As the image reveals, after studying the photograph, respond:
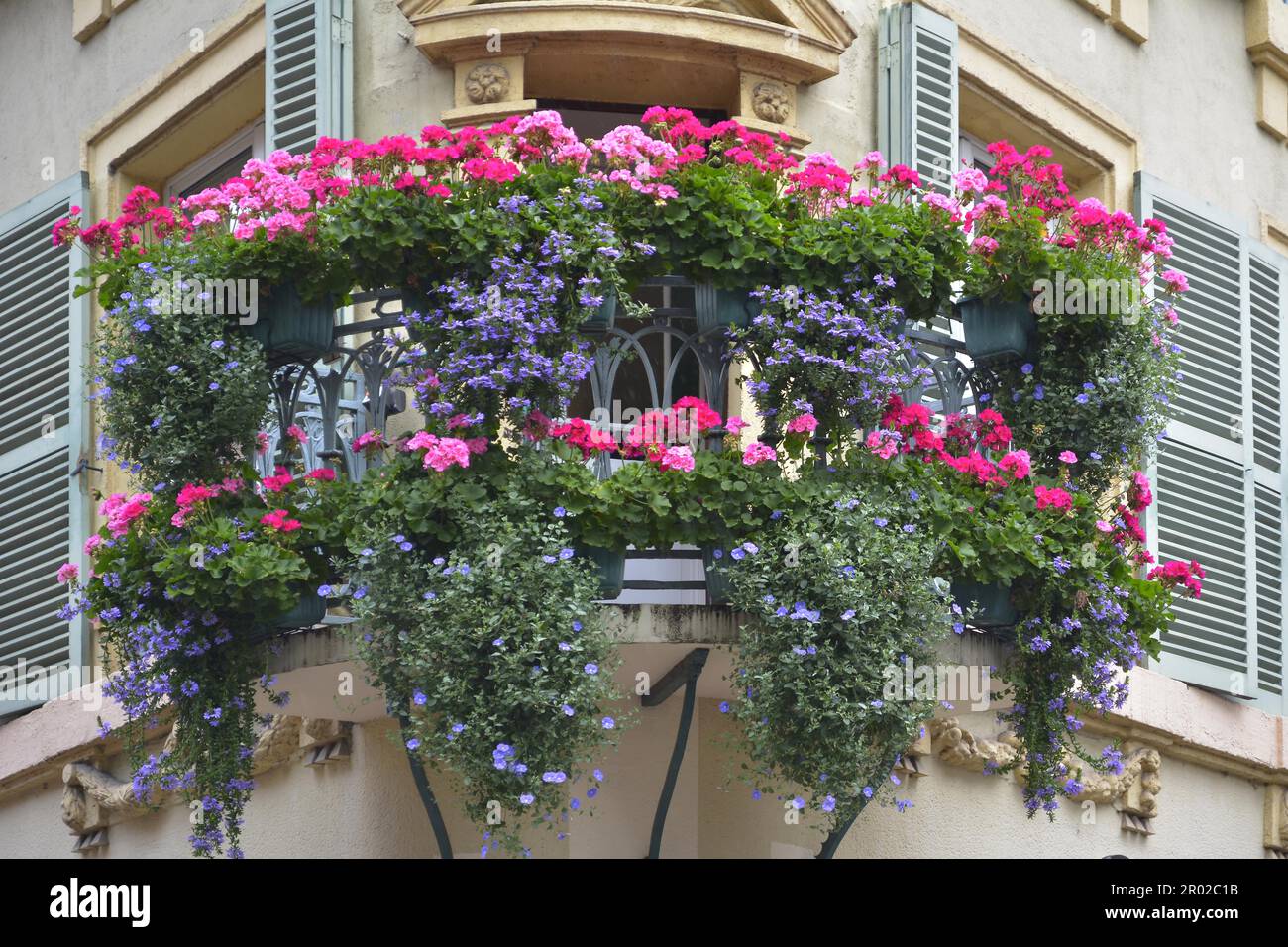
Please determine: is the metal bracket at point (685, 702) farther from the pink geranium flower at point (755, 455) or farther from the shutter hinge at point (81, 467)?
the shutter hinge at point (81, 467)

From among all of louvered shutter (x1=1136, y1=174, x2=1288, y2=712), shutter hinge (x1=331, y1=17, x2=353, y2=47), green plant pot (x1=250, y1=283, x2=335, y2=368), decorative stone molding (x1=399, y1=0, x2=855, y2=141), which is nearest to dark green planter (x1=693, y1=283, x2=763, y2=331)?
green plant pot (x1=250, y1=283, x2=335, y2=368)

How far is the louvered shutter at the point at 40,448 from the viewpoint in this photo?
1122 cm

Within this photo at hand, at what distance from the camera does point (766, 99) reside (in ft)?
33.7

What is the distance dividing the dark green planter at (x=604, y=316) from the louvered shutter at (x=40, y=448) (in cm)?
339

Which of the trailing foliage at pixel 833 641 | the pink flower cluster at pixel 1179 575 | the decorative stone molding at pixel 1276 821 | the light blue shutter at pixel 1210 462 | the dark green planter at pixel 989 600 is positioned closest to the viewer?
the trailing foliage at pixel 833 641

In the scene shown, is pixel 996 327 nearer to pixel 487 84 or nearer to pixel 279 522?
pixel 487 84

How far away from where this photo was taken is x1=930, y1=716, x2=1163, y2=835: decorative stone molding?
10.2m

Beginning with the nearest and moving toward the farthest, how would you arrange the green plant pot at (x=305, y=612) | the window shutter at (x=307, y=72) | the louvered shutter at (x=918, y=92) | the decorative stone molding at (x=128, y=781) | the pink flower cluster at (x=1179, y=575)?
the green plant pot at (x=305, y=612)
the pink flower cluster at (x=1179, y=575)
the decorative stone molding at (x=128, y=781)
the window shutter at (x=307, y=72)
the louvered shutter at (x=918, y=92)

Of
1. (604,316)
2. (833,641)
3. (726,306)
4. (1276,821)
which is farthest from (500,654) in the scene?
(1276,821)

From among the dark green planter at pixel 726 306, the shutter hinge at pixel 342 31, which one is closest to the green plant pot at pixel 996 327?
the dark green planter at pixel 726 306

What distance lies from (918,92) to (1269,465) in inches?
107

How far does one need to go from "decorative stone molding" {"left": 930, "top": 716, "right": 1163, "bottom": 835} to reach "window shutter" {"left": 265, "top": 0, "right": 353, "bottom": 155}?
132 inches
